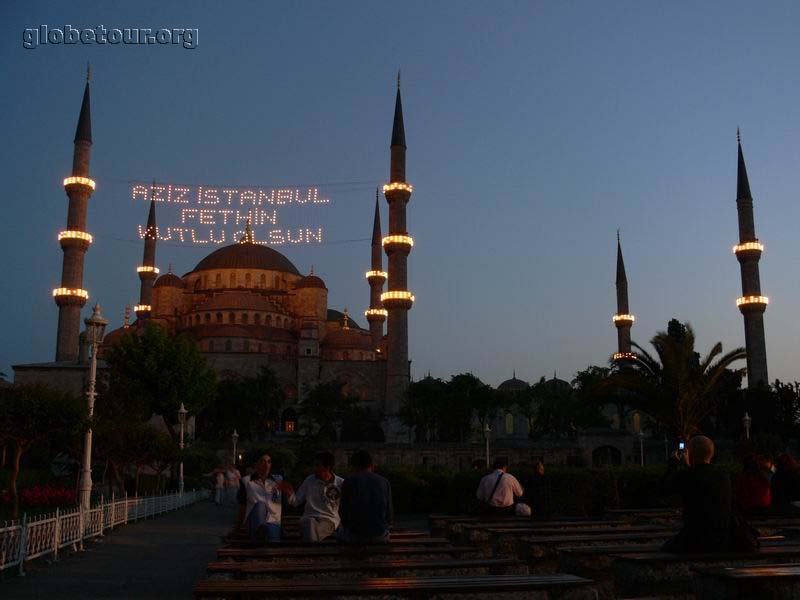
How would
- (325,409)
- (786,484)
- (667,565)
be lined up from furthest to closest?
1. (325,409)
2. (786,484)
3. (667,565)

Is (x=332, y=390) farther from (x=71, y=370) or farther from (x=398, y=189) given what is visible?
(x=71, y=370)

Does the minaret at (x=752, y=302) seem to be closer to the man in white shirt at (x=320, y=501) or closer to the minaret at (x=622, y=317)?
the minaret at (x=622, y=317)

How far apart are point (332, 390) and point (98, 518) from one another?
134 ft

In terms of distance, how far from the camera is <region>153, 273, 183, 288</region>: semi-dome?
66.7 meters

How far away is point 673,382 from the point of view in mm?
25500

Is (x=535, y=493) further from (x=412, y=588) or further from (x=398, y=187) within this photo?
(x=398, y=187)

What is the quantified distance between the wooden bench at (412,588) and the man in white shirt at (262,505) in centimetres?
418

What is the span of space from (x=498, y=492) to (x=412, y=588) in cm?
661

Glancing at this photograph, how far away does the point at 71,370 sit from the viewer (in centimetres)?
3862

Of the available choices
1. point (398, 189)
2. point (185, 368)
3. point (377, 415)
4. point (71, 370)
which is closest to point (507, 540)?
Answer: point (185, 368)

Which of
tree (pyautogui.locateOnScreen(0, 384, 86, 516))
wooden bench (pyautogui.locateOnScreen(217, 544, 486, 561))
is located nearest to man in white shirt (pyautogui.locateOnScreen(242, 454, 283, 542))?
wooden bench (pyautogui.locateOnScreen(217, 544, 486, 561))

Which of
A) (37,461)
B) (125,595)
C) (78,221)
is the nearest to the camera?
(125,595)

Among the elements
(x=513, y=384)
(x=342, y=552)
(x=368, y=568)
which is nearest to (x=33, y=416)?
(x=342, y=552)

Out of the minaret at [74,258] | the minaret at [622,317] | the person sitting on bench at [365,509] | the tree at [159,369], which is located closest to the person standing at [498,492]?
the person sitting on bench at [365,509]
